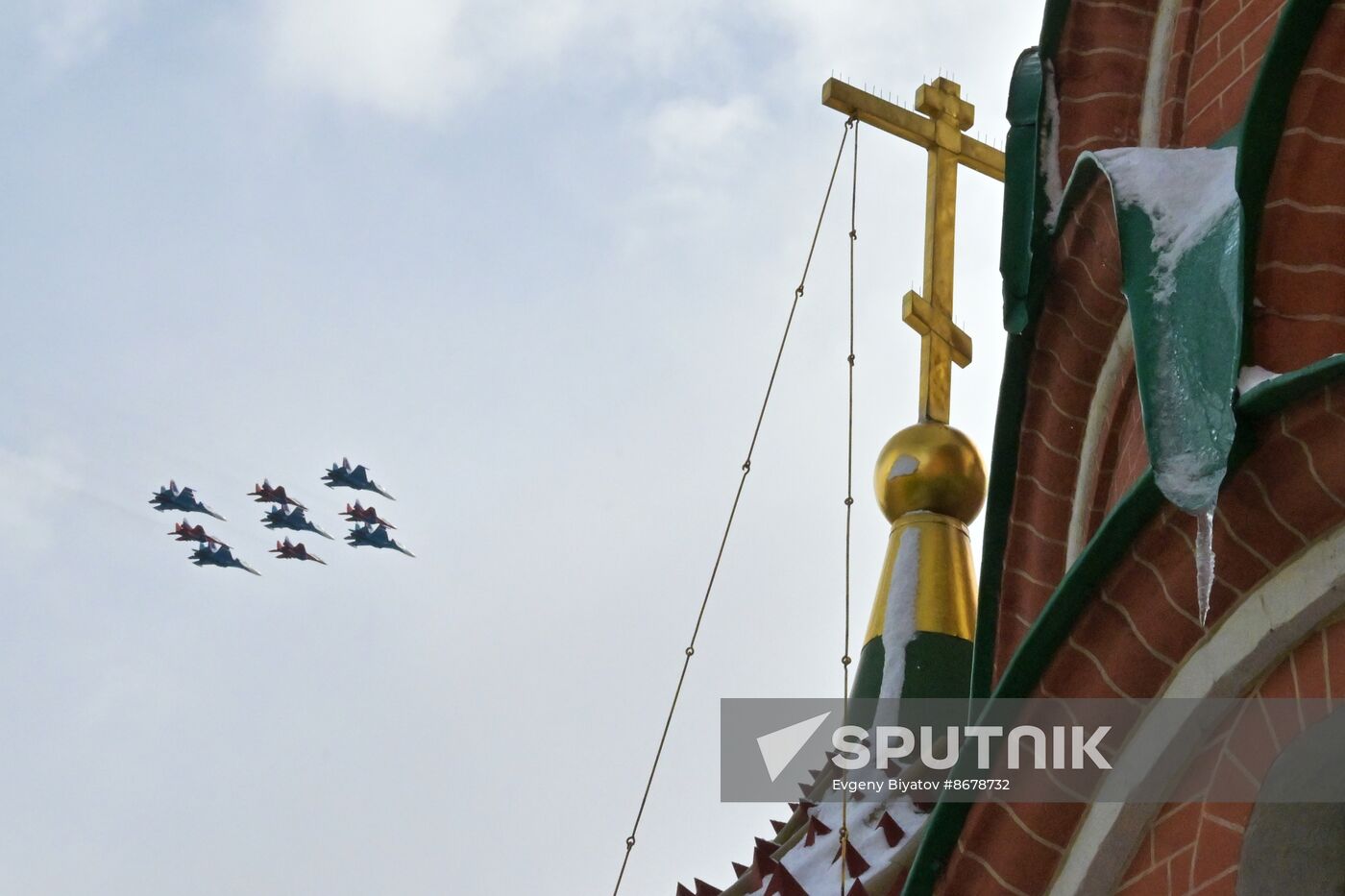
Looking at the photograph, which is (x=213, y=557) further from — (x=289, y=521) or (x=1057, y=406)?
(x=1057, y=406)

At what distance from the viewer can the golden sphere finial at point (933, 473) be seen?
1148cm

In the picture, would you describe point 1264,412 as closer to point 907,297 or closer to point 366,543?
point 907,297

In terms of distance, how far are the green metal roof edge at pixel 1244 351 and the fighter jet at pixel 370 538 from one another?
32300 millimetres

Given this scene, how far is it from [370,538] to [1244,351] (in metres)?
33.9

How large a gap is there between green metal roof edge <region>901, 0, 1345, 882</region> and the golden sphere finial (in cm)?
503

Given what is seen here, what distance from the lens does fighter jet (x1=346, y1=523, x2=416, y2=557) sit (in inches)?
1499

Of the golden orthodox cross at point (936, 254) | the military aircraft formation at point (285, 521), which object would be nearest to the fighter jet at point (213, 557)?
the military aircraft formation at point (285, 521)

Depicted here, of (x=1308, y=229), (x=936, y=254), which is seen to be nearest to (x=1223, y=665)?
(x=1308, y=229)

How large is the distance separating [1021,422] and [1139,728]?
4.88ft

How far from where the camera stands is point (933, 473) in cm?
1146

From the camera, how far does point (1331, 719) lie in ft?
15.7

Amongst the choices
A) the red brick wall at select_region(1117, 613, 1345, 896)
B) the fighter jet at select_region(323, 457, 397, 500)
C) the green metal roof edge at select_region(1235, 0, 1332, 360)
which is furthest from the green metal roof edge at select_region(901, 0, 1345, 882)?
the fighter jet at select_region(323, 457, 397, 500)

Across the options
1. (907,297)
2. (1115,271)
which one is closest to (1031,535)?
(1115,271)

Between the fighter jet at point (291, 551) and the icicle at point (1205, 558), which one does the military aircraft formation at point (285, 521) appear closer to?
the fighter jet at point (291, 551)
